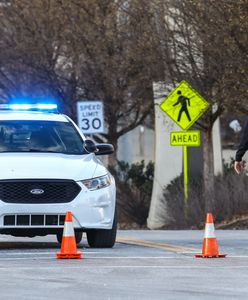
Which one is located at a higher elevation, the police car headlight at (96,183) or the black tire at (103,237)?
the police car headlight at (96,183)

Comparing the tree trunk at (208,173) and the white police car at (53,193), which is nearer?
the white police car at (53,193)

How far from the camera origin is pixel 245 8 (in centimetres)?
2195

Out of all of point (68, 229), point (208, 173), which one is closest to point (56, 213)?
point (68, 229)

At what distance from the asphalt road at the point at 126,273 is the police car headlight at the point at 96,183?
763 mm

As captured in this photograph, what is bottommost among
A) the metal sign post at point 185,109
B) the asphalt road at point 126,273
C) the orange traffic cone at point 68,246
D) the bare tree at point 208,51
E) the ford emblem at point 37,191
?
the asphalt road at point 126,273

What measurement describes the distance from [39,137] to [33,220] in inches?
65.1

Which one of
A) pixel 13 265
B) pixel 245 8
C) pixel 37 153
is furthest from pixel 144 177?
pixel 13 265

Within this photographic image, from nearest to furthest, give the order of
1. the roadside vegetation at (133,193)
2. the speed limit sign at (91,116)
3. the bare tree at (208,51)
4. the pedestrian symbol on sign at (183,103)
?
the bare tree at (208,51), the pedestrian symbol on sign at (183,103), the speed limit sign at (91,116), the roadside vegetation at (133,193)

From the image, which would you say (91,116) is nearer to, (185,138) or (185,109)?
(185,138)

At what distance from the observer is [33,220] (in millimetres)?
13492

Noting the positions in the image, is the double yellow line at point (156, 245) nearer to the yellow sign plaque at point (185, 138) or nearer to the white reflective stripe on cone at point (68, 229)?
the white reflective stripe on cone at point (68, 229)

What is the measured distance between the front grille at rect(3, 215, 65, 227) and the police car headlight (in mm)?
499

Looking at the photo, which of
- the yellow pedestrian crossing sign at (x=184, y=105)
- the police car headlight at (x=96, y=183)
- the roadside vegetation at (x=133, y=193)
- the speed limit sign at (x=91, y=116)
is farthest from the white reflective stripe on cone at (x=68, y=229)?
the roadside vegetation at (x=133, y=193)

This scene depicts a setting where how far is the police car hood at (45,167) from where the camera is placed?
44.5 ft
